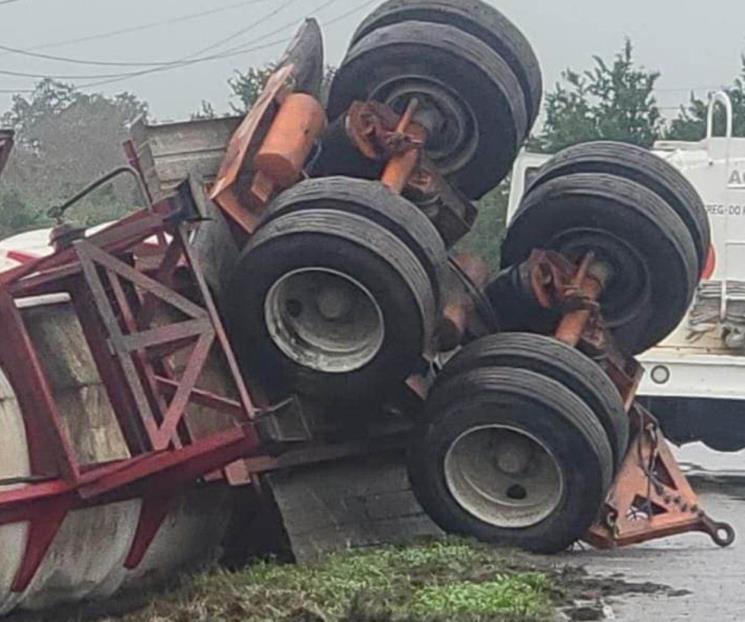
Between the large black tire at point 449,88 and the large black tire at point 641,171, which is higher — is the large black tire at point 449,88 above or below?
above

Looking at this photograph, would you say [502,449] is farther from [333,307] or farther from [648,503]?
[648,503]

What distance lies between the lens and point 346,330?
30.2ft

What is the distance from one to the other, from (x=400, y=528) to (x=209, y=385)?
1734 mm

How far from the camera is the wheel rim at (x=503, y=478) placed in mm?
9633

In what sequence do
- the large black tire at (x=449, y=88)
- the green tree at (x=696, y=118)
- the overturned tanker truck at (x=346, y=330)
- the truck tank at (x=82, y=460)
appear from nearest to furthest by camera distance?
the truck tank at (x=82, y=460), the overturned tanker truck at (x=346, y=330), the large black tire at (x=449, y=88), the green tree at (x=696, y=118)

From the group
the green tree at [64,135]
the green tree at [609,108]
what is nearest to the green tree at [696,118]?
the green tree at [609,108]

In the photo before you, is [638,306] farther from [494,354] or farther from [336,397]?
[336,397]

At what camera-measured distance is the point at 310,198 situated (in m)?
9.06

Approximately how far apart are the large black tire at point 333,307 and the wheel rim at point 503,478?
2.23 ft

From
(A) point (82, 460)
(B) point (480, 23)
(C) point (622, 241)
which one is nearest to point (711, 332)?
(C) point (622, 241)

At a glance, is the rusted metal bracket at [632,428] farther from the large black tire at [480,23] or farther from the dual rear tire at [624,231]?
the large black tire at [480,23]

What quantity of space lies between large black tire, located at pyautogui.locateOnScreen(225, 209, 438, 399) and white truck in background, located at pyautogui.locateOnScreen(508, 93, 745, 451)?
6266 millimetres

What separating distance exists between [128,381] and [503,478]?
274cm

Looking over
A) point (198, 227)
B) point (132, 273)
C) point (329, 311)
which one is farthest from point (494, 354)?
point (132, 273)
